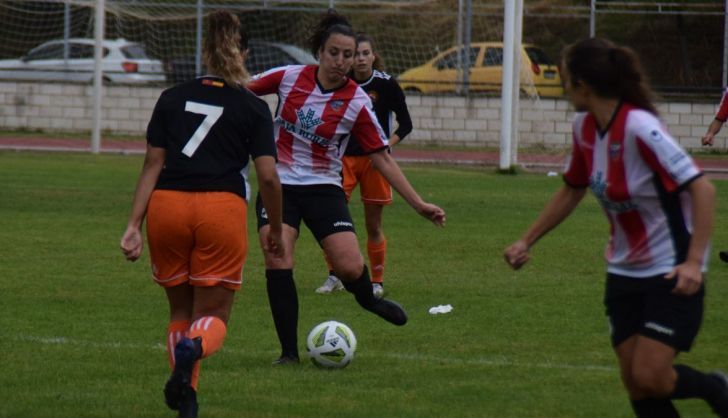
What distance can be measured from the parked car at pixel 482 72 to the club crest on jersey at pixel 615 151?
2084cm

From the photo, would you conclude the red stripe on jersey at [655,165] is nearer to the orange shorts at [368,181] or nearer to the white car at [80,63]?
the orange shorts at [368,181]

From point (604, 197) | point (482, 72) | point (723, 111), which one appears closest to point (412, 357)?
point (604, 197)

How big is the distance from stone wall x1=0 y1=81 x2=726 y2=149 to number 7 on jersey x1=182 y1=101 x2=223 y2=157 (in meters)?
19.1

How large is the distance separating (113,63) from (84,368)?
22719 mm

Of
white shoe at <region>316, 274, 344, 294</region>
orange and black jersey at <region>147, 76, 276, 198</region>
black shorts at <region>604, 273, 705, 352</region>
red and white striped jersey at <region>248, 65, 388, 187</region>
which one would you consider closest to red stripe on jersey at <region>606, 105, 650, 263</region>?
black shorts at <region>604, 273, 705, 352</region>

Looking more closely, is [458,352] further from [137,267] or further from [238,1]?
[238,1]

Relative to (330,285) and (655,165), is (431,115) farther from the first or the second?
(655,165)

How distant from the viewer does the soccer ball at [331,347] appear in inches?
273

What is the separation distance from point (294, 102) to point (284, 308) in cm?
121

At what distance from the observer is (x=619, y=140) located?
4.84 metres

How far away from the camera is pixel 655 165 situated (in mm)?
4754

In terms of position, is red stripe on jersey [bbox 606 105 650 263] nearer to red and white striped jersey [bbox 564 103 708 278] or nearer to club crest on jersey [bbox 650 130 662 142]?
red and white striped jersey [bbox 564 103 708 278]

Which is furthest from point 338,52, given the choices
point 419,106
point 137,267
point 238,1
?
point 238,1

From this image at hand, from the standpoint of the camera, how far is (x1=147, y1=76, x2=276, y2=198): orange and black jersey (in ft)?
18.1
